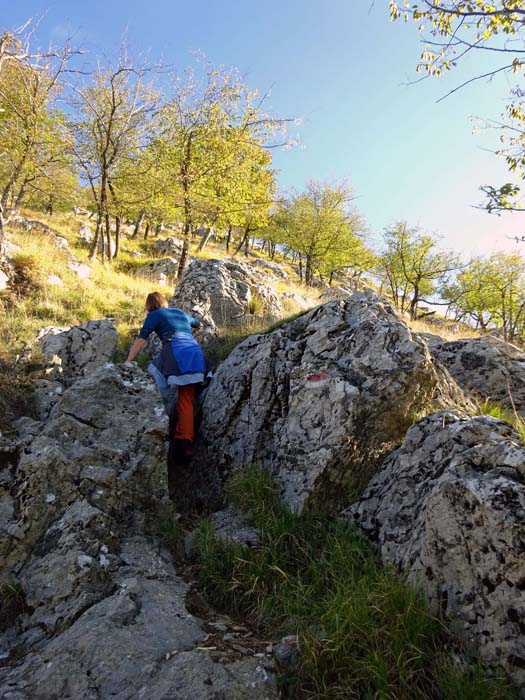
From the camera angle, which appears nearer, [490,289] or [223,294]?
[223,294]

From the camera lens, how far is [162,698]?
2350mm

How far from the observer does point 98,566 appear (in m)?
3.50

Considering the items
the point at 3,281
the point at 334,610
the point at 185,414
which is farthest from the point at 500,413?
the point at 3,281

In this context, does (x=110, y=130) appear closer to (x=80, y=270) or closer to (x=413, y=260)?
(x=80, y=270)

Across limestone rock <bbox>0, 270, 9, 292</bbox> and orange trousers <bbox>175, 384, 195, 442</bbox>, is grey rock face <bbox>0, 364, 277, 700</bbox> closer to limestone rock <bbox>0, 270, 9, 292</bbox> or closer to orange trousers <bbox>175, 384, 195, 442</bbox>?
orange trousers <bbox>175, 384, 195, 442</bbox>

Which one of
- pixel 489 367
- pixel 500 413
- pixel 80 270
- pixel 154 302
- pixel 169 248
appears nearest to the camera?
pixel 500 413

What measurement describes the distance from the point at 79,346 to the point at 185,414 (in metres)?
3.66

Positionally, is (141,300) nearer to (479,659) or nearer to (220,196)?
(220,196)

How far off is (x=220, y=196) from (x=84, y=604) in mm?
17842

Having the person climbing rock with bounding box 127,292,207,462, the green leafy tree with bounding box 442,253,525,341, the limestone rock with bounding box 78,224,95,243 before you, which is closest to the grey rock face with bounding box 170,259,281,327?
the person climbing rock with bounding box 127,292,207,462

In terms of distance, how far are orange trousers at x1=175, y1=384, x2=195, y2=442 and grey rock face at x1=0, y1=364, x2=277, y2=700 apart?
52 centimetres

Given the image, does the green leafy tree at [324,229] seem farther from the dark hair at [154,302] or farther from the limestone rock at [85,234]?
the dark hair at [154,302]

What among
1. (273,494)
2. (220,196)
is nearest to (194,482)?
(273,494)

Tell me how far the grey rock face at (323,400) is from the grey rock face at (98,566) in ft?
3.90
